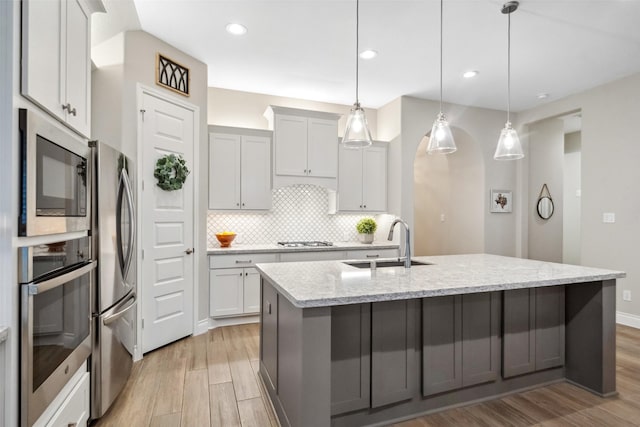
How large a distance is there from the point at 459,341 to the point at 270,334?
1.26 meters

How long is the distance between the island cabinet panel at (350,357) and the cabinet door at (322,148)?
9.00 feet

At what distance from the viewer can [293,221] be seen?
4.75 m

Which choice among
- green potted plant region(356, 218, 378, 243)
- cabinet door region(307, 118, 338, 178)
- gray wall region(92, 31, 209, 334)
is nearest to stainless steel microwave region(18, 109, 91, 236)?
gray wall region(92, 31, 209, 334)

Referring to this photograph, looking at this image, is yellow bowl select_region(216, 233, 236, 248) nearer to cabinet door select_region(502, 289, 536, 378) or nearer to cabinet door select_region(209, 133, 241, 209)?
cabinet door select_region(209, 133, 241, 209)

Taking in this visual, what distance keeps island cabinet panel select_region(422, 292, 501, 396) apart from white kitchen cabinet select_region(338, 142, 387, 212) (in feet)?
8.62

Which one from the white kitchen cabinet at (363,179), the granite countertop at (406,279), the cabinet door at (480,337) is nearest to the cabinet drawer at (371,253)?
the white kitchen cabinet at (363,179)

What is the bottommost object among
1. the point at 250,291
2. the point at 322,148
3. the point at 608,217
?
the point at 250,291

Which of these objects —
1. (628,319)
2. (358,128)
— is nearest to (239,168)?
(358,128)

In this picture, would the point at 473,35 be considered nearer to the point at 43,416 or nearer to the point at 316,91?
the point at 316,91

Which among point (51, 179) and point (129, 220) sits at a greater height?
point (51, 179)

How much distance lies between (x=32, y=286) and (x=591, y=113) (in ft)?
18.7

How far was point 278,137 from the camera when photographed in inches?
169

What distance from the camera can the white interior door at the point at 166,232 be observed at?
307 centimetres

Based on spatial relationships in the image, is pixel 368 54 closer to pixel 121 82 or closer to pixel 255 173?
pixel 255 173
